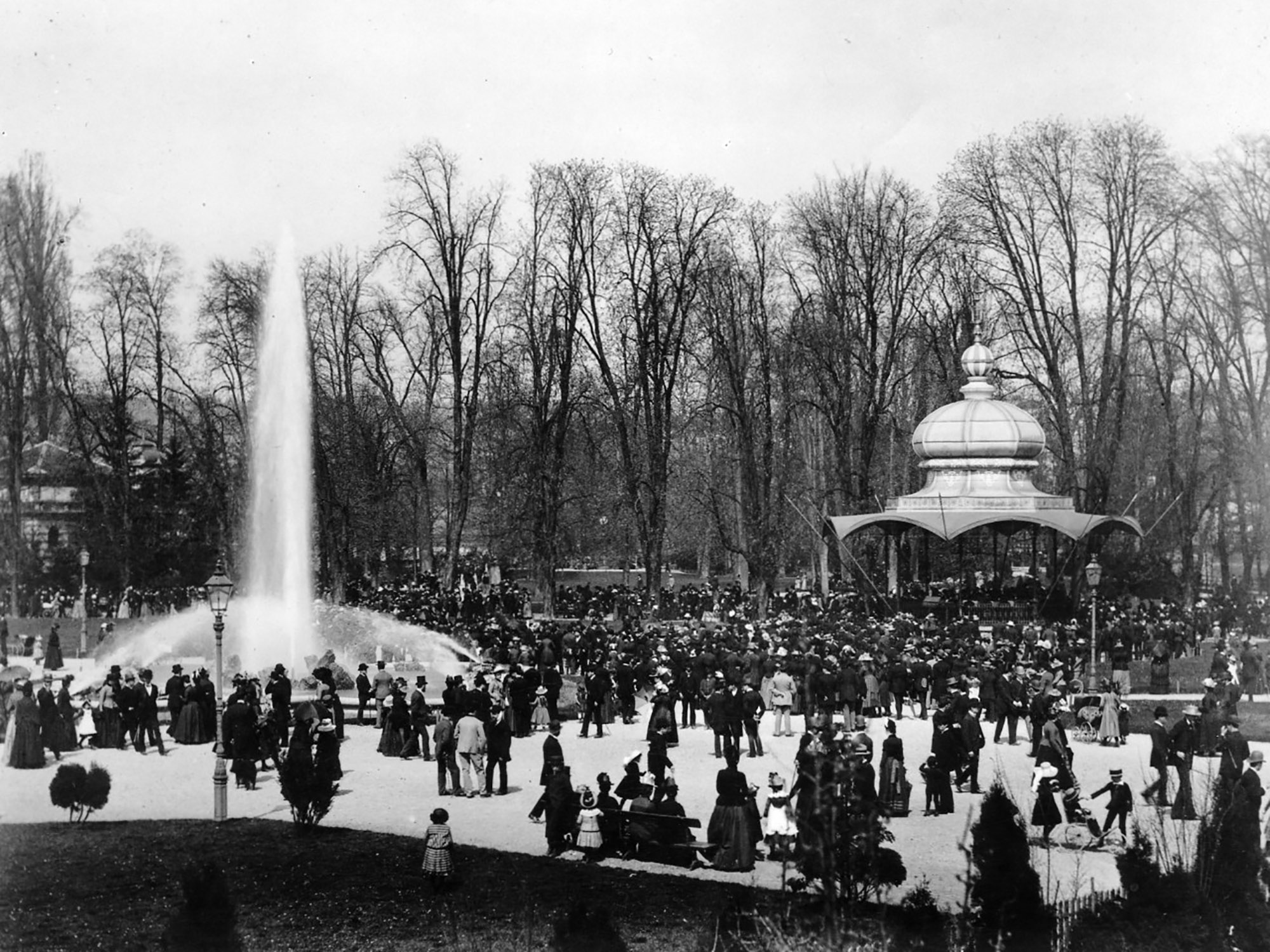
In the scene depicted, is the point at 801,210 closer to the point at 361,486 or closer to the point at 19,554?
the point at 361,486

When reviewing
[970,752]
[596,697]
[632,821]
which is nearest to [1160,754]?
[970,752]

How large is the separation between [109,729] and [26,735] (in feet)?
7.40

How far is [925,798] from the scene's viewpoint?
20.6m

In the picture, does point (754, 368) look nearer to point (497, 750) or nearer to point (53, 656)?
point (53, 656)

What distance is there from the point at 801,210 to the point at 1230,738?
36626 mm

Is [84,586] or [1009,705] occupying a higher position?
[84,586]

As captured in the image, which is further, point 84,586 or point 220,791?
point 84,586

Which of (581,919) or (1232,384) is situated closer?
(581,919)

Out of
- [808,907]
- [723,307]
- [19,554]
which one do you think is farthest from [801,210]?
[808,907]

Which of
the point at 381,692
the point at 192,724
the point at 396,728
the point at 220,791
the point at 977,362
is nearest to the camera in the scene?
the point at 220,791

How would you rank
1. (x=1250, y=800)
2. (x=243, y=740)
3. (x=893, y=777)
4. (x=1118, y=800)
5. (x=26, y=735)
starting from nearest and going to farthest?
1. (x=1250, y=800)
2. (x=1118, y=800)
3. (x=893, y=777)
4. (x=243, y=740)
5. (x=26, y=735)

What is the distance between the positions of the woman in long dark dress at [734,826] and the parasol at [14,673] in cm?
1528

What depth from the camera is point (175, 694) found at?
26.0m

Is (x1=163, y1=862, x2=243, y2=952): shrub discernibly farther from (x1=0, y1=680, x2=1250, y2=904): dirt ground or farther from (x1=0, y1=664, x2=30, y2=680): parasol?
(x1=0, y1=664, x2=30, y2=680): parasol
